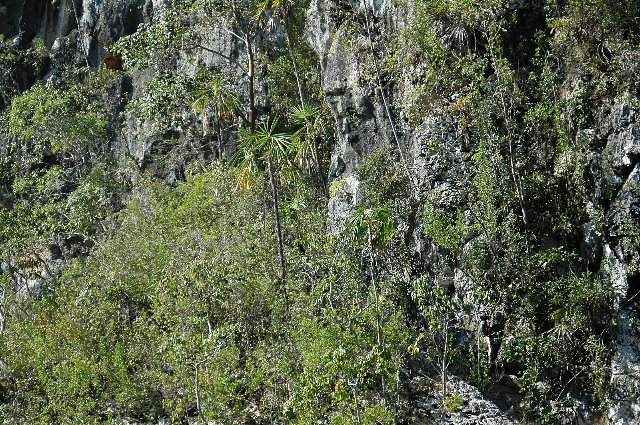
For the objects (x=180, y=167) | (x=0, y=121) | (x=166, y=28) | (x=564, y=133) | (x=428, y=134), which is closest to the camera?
(x=564, y=133)

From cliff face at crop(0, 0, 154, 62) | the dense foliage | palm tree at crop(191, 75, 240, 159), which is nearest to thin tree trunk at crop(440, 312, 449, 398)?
the dense foliage

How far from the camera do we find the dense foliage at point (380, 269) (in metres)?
15.9

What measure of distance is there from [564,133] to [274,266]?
6961 millimetres

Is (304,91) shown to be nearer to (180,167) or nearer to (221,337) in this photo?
(180,167)

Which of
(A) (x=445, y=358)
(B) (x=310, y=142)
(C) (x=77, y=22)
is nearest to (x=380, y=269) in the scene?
(A) (x=445, y=358)

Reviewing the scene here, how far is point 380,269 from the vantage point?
18.4 meters

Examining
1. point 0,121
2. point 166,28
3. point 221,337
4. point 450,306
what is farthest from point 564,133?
point 0,121

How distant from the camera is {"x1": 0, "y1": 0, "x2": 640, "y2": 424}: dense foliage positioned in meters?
15.9

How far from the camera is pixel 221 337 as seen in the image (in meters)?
16.4

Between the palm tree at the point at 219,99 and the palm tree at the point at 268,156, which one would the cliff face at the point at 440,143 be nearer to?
the palm tree at the point at 268,156

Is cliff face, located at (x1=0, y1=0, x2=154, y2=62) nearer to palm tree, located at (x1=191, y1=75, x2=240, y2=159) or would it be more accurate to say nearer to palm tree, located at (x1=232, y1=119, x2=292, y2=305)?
palm tree, located at (x1=191, y1=75, x2=240, y2=159)

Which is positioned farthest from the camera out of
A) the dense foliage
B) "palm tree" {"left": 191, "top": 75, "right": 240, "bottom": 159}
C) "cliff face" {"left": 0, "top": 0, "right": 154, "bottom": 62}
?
"cliff face" {"left": 0, "top": 0, "right": 154, "bottom": 62}

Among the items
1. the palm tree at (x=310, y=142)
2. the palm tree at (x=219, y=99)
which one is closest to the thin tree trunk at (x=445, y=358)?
the palm tree at (x=310, y=142)

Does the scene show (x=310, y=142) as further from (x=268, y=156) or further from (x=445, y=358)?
(x=445, y=358)
